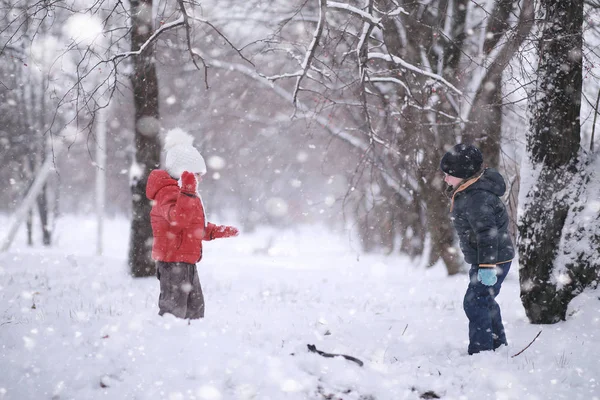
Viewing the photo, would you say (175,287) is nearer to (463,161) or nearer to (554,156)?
(463,161)

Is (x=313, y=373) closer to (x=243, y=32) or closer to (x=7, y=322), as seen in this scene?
(x=7, y=322)

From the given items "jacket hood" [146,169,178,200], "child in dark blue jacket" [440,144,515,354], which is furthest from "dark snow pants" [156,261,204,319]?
"child in dark blue jacket" [440,144,515,354]

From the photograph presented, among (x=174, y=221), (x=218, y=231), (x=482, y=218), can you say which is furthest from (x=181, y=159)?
(x=482, y=218)

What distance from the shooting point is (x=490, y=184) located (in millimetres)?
3738

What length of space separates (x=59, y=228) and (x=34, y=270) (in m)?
21.1

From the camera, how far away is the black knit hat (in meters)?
3.75

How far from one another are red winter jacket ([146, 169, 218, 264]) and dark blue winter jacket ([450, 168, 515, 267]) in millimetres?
2353

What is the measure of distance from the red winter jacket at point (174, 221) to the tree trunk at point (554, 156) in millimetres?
3234

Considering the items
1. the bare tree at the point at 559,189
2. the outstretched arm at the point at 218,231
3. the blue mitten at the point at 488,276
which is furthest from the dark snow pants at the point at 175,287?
the bare tree at the point at 559,189

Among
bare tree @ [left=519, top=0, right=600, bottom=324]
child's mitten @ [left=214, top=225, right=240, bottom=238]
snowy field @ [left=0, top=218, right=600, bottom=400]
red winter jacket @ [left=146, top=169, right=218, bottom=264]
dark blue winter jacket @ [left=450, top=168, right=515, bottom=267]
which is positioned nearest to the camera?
snowy field @ [left=0, top=218, right=600, bottom=400]

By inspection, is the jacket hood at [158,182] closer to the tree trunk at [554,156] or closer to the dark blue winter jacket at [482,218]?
the dark blue winter jacket at [482,218]

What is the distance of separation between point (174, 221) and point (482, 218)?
2.64 metres

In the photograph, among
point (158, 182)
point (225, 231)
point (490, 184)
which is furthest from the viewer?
point (225, 231)

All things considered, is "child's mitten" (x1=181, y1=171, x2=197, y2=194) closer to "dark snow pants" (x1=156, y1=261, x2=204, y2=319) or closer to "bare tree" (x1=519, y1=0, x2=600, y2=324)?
"dark snow pants" (x1=156, y1=261, x2=204, y2=319)
